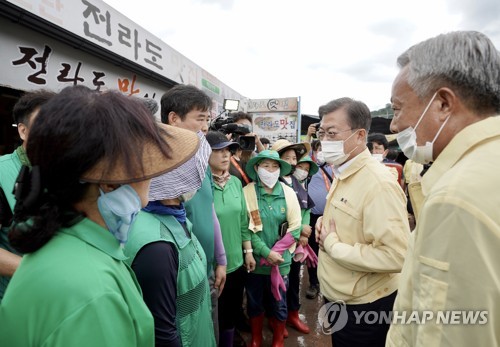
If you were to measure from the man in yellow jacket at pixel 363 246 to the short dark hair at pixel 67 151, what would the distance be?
1385mm

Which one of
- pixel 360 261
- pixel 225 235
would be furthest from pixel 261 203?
pixel 360 261

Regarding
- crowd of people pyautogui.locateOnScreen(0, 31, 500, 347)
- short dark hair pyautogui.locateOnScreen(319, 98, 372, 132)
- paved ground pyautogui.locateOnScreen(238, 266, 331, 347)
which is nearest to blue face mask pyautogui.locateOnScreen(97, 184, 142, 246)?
crowd of people pyautogui.locateOnScreen(0, 31, 500, 347)

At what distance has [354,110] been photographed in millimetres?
2160

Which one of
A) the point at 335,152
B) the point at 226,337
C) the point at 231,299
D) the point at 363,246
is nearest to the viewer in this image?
the point at 363,246

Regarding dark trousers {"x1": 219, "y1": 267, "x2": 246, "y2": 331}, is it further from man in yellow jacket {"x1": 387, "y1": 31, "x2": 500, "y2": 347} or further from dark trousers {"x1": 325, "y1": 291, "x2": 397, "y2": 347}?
man in yellow jacket {"x1": 387, "y1": 31, "x2": 500, "y2": 347}

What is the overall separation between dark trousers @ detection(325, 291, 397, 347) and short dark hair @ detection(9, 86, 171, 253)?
1597 millimetres

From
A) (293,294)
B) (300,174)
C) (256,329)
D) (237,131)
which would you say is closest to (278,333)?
(256,329)

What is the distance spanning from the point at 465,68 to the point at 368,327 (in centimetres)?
150

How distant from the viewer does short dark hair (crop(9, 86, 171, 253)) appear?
2.54 feet

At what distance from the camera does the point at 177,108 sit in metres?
2.19

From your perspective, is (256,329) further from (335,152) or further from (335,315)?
(335,152)

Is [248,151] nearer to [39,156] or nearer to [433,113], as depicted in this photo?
[433,113]

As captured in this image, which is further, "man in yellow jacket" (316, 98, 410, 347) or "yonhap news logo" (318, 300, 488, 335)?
"man in yellow jacket" (316, 98, 410, 347)

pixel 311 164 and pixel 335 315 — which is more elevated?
pixel 311 164
